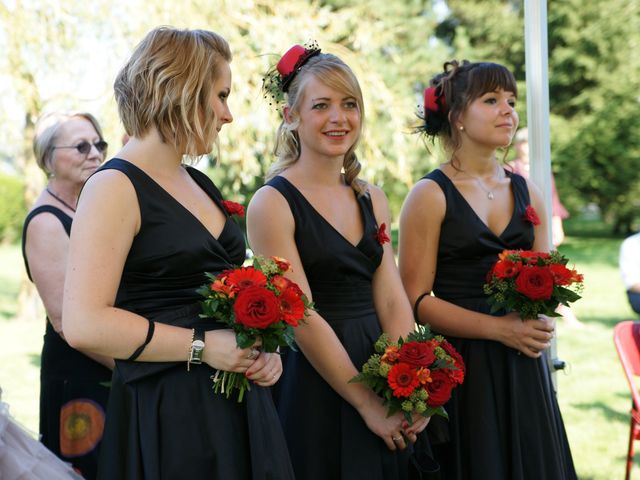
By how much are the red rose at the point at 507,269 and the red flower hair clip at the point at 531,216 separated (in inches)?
18.2

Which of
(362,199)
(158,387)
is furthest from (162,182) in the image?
(362,199)

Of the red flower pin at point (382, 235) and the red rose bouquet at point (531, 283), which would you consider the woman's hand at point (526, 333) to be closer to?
the red rose bouquet at point (531, 283)

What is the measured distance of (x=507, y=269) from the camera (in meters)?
3.28

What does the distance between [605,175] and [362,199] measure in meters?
24.8

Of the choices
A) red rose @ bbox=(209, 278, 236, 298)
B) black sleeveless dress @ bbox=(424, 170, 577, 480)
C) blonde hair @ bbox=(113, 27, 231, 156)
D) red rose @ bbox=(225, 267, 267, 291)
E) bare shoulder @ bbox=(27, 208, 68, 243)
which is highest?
blonde hair @ bbox=(113, 27, 231, 156)

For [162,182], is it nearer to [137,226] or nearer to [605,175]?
[137,226]

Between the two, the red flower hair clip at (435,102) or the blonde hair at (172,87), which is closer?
the blonde hair at (172,87)

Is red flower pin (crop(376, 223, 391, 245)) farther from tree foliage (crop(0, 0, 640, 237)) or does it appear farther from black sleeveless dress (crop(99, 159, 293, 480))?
tree foliage (crop(0, 0, 640, 237))

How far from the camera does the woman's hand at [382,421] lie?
2.99 m

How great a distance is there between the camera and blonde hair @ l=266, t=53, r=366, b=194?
3.24 metres

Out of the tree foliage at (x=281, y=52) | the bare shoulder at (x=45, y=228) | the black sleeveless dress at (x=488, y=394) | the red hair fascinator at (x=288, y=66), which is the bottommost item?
the black sleeveless dress at (x=488, y=394)

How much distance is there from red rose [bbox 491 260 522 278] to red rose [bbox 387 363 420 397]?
2.39ft

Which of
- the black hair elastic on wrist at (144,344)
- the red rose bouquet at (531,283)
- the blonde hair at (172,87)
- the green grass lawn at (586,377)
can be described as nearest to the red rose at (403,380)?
the red rose bouquet at (531,283)

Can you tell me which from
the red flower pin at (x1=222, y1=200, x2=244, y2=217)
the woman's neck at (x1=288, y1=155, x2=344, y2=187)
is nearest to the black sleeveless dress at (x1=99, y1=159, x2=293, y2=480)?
the red flower pin at (x1=222, y1=200, x2=244, y2=217)
